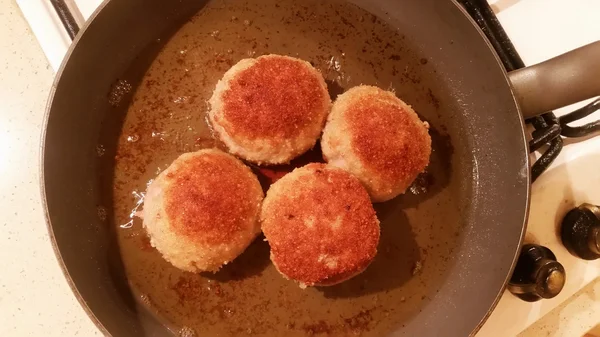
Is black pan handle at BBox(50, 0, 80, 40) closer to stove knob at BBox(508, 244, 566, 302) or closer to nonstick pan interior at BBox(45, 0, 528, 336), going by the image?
nonstick pan interior at BBox(45, 0, 528, 336)

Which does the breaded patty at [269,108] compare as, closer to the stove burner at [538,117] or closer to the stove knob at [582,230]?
the stove burner at [538,117]

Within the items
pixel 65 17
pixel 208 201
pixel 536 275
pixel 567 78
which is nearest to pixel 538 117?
pixel 567 78

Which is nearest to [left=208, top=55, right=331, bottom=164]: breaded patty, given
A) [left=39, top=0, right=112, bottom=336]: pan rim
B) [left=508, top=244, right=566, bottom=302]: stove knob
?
[left=39, top=0, right=112, bottom=336]: pan rim

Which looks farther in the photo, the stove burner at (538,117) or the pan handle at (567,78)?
the stove burner at (538,117)

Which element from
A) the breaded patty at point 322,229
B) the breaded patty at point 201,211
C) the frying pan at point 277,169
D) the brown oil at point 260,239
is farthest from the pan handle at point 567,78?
the breaded patty at point 201,211

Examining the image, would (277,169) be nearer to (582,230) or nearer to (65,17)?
(65,17)
